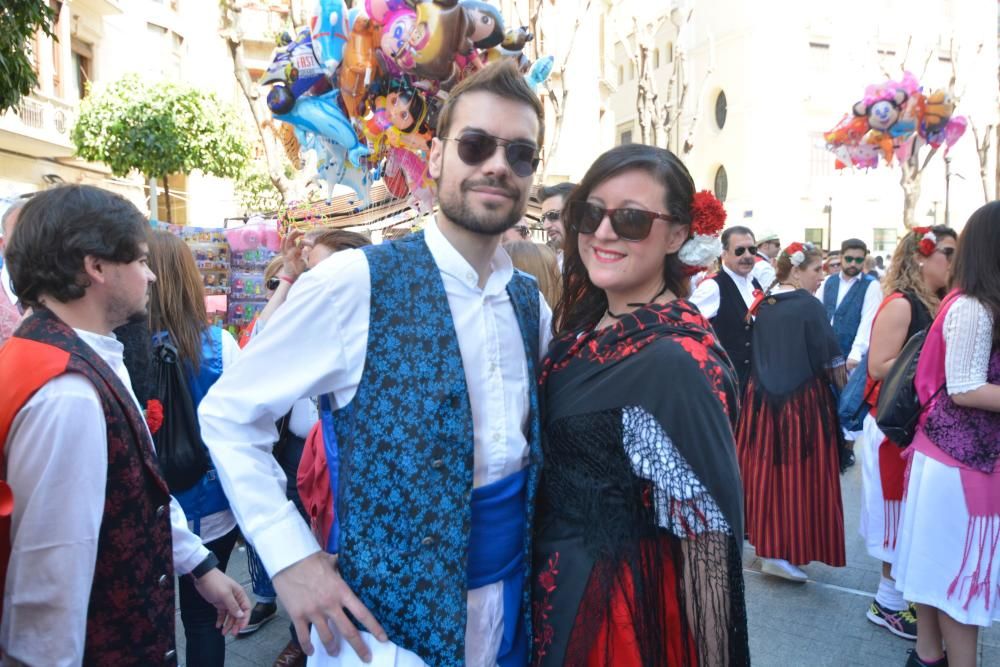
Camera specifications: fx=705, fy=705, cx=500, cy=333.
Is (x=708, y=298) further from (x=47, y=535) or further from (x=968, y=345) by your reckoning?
(x=47, y=535)

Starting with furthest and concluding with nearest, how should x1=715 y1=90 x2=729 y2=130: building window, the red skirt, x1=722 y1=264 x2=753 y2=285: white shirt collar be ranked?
x1=715 y1=90 x2=729 y2=130: building window, x1=722 y1=264 x2=753 y2=285: white shirt collar, the red skirt

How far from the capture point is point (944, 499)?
2.78 meters

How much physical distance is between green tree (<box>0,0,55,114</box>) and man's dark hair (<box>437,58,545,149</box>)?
6.06 meters

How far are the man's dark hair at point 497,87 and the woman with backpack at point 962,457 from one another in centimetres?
200

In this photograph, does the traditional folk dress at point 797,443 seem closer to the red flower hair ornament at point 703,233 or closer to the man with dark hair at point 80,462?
the red flower hair ornament at point 703,233

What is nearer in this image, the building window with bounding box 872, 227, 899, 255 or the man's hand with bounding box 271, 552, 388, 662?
the man's hand with bounding box 271, 552, 388, 662


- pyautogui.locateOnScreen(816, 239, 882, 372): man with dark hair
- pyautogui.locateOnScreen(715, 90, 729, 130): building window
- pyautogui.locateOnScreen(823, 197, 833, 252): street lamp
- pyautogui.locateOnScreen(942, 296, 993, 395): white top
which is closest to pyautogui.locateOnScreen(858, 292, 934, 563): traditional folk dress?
pyautogui.locateOnScreen(942, 296, 993, 395): white top

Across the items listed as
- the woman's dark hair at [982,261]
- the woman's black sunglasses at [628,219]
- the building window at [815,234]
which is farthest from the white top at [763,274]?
the building window at [815,234]

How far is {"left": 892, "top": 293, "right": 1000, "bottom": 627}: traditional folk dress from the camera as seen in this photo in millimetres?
2686

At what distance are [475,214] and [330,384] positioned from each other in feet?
1.71

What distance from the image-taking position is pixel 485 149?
1684 millimetres

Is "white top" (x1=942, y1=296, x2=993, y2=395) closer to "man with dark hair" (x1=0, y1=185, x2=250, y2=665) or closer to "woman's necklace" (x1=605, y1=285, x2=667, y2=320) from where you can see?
"woman's necklace" (x1=605, y1=285, x2=667, y2=320)

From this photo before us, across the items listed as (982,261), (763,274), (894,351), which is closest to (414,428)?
(982,261)

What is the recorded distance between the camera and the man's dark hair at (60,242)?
173cm
